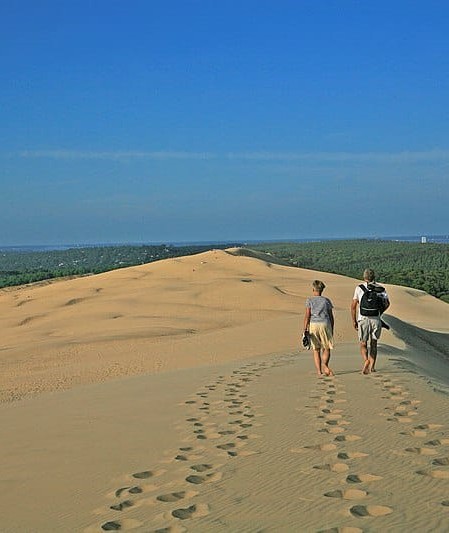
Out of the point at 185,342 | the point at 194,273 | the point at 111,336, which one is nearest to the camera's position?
the point at 185,342

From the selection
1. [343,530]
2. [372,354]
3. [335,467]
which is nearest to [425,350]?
[372,354]

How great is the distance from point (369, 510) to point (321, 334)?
21.7 feet

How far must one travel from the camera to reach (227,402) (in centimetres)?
925

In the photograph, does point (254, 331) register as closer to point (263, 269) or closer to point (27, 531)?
point (27, 531)

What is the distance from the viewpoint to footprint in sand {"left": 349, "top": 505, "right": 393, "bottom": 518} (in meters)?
4.49

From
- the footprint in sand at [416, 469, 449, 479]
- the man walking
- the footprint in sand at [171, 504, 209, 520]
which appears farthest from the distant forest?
the footprint in sand at [171, 504, 209, 520]

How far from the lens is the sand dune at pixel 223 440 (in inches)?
187

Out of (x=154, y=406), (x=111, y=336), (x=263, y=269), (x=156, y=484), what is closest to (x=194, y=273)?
(x=263, y=269)

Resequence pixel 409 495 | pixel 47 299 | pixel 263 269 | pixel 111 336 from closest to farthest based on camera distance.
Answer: pixel 409 495 < pixel 111 336 < pixel 47 299 < pixel 263 269

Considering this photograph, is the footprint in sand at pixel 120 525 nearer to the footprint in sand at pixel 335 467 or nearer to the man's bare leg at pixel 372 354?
the footprint in sand at pixel 335 467

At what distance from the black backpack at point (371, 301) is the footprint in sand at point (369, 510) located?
6.50 metres

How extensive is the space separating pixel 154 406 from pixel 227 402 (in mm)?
888

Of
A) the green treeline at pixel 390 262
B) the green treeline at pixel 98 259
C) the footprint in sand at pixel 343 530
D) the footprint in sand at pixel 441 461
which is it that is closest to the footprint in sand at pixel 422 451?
the footprint in sand at pixel 441 461

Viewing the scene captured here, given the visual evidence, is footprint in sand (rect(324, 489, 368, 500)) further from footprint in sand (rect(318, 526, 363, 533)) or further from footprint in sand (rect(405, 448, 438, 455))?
footprint in sand (rect(405, 448, 438, 455))
